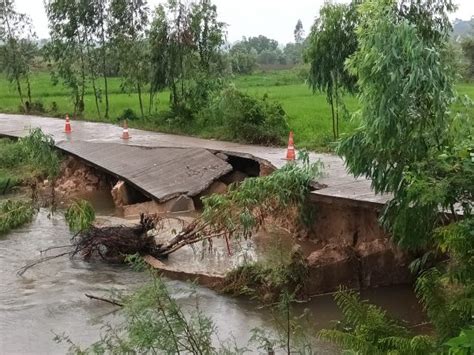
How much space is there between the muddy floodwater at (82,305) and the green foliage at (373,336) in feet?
8.09

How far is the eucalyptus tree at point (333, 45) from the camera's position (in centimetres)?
1377

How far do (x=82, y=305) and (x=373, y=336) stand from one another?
5149 millimetres

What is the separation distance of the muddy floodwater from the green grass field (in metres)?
2.93

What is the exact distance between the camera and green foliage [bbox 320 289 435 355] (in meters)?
4.57

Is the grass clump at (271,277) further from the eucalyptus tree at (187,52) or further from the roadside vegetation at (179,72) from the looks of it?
the eucalyptus tree at (187,52)

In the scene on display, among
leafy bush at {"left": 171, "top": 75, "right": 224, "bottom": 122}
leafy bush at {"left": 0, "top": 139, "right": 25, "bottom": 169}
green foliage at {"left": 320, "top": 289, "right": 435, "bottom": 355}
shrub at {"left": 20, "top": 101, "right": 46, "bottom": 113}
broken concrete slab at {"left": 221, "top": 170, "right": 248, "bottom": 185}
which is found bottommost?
broken concrete slab at {"left": 221, "top": 170, "right": 248, "bottom": 185}

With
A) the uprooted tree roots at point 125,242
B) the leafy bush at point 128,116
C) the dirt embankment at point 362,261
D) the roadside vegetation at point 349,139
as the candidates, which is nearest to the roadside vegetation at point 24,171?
the roadside vegetation at point 349,139

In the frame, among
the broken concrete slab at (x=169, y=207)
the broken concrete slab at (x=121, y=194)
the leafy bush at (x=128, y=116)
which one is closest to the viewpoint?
the broken concrete slab at (x=169, y=207)

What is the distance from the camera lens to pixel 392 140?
6766 mm

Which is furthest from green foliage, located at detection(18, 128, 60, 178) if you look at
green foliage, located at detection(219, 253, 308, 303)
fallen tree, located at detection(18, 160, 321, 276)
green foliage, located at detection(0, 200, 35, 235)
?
green foliage, located at detection(219, 253, 308, 303)

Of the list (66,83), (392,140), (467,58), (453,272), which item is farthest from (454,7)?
(467,58)

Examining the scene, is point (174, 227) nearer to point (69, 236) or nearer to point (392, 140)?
point (69, 236)

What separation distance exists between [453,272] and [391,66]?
232cm

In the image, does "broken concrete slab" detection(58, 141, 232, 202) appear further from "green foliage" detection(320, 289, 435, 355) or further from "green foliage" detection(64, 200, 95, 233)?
"green foliage" detection(320, 289, 435, 355)
